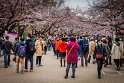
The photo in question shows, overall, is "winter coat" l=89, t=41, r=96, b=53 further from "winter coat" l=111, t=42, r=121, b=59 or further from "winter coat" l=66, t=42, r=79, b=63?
"winter coat" l=66, t=42, r=79, b=63

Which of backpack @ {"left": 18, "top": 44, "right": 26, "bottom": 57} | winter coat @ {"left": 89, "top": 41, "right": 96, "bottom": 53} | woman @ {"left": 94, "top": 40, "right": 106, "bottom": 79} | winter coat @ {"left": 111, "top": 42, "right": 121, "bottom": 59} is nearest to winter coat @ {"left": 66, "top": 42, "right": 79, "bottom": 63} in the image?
woman @ {"left": 94, "top": 40, "right": 106, "bottom": 79}

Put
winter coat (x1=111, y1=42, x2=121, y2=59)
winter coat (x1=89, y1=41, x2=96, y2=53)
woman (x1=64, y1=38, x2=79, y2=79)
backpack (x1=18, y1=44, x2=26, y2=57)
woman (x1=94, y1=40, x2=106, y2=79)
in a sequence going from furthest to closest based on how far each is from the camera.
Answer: winter coat (x1=89, y1=41, x2=96, y2=53), winter coat (x1=111, y1=42, x2=121, y2=59), backpack (x1=18, y1=44, x2=26, y2=57), woman (x1=94, y1=40, x2=106, y2=79), woman (x1=64, y1=38, x2=79, y2=79)

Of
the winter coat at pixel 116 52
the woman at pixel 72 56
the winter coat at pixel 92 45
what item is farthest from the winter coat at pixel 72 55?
the winter coat at pixel 92 45

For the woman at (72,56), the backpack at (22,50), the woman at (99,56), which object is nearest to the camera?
the woman at (72,56)

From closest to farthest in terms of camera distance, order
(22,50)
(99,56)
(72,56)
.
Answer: (72,56), (99,56), (22,50)

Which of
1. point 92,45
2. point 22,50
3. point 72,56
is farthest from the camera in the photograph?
point 92,45

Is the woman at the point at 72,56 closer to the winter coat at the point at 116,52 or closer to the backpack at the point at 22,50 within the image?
the backpack at the point at 22,50

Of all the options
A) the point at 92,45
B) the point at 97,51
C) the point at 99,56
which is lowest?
the point at 99,56

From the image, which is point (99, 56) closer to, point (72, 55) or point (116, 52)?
point (72, 55)

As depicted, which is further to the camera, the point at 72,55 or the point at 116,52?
the point at 116,52

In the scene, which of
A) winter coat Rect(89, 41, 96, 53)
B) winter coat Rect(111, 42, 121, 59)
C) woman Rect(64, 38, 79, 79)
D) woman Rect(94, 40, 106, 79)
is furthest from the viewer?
winter coat Rect(89, 41, 96, 53)

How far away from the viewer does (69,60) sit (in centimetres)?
1370

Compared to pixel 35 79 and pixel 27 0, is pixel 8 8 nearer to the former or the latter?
pixel 27 0

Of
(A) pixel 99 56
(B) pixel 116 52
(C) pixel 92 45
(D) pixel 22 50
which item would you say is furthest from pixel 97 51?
(C) pixel 92 45
